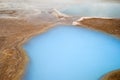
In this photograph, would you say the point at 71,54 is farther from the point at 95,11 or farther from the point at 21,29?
the point at 95,11

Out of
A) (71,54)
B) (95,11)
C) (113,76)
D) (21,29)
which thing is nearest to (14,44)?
(21,29)

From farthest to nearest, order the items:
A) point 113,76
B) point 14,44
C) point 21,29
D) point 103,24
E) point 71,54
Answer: point 103,24
point 21,29
point 14,44
point 71,54
point 113,76

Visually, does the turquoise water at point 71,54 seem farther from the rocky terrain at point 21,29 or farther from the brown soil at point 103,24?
the brown soil at point 103,24

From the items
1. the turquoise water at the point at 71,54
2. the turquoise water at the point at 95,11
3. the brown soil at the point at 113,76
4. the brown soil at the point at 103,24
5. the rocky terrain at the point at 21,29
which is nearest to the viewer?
the brown soil at the point at 113,76

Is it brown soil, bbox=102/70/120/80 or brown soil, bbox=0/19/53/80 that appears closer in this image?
→ brown soil, bbox=102/70/120/80

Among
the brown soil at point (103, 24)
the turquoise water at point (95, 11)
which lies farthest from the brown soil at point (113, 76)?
the turquoise water at point (95, 11)

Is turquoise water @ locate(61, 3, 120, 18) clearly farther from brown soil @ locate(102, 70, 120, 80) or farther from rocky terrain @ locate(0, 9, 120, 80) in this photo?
brown soil @ locate(102, 70, 120, 80)

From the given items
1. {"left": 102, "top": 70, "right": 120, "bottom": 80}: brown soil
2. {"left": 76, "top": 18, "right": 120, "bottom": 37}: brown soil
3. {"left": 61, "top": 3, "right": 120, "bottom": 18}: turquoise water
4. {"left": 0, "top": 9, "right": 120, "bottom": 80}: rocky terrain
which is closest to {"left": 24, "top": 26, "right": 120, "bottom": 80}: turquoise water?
{"left": 102, "top": 70, "right": 120, "bottom": 80}: brown soil

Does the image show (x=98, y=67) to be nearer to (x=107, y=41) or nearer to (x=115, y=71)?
(x=115, y=71)
